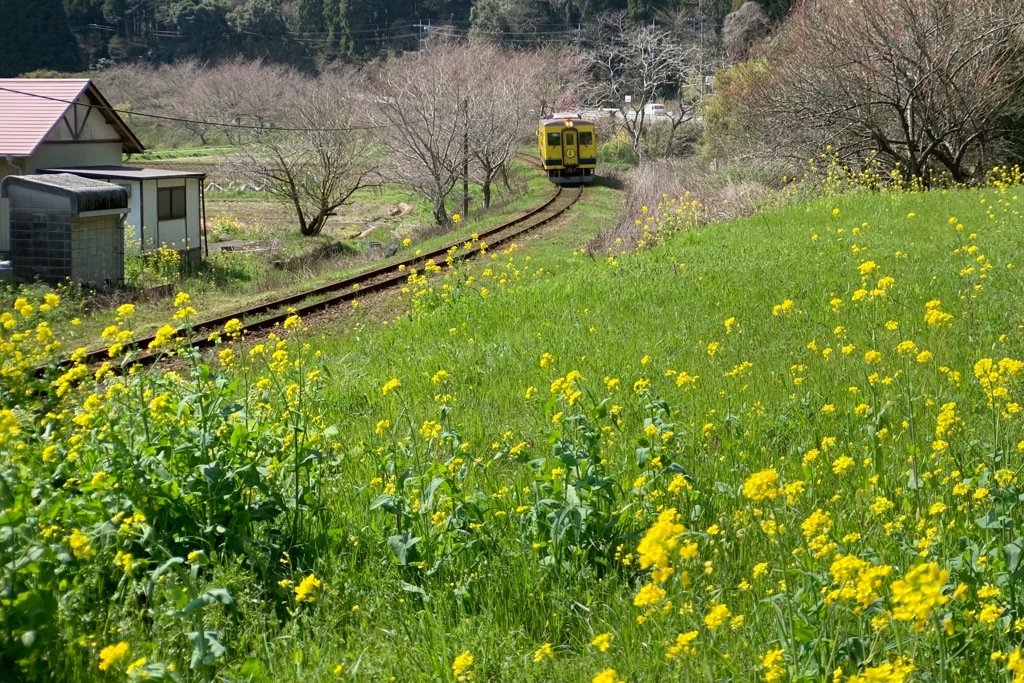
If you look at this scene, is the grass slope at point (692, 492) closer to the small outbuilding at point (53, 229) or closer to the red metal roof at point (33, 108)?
the small outbuilding at point (53, 229)

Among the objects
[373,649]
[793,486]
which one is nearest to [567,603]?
[373,649]

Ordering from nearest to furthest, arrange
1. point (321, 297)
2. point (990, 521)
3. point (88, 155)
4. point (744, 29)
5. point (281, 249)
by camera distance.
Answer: point (990, 521) < point (321, 297) < point (88, 155) < point (281, 249) < point (744, 29)

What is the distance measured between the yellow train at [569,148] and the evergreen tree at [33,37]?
40.4 metres

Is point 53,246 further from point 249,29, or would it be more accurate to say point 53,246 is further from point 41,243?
point 249,29

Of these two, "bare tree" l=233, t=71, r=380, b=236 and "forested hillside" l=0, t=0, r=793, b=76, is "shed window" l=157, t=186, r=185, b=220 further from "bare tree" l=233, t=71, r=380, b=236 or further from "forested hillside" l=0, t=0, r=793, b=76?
"forested hillside" l=0, t=0, r=793, b=76

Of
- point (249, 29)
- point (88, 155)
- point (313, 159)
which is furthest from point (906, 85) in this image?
point (249, 29)

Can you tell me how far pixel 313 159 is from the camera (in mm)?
35281

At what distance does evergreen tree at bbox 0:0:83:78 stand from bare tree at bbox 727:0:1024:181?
175 ft

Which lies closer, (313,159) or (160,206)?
(160,206)

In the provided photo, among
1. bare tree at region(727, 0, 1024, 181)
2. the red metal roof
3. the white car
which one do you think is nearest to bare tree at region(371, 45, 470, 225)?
the red metal roof

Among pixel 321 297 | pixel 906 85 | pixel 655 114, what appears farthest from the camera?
pixel 655 114

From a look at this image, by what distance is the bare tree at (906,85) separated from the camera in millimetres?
19094

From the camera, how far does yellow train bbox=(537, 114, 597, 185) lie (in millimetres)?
35156

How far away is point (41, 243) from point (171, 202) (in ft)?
20.6
